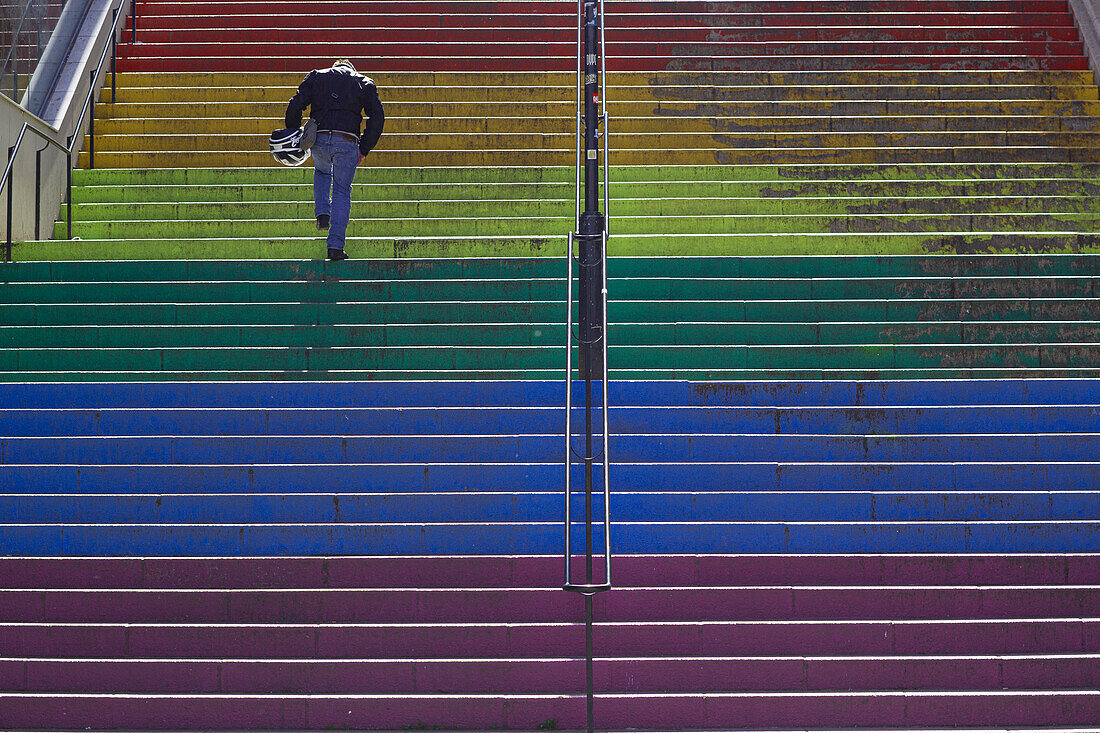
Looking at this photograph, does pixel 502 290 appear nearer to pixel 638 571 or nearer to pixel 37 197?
pixel 638 571

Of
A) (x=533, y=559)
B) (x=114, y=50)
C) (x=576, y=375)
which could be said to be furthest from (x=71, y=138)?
(x=533, y=559)

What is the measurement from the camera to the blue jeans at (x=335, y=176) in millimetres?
8625

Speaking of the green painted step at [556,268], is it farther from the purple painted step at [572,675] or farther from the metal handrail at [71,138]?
the purple painted step at [572,675]

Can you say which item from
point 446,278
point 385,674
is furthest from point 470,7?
point 385,674

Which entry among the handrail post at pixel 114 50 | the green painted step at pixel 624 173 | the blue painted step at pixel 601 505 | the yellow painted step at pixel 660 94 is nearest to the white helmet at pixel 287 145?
the green painted step at pixel 624 173

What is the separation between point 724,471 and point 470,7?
7.70 m

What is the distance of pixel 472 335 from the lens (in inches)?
322

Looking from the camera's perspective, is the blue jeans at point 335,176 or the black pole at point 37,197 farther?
the black pole at point 37,197

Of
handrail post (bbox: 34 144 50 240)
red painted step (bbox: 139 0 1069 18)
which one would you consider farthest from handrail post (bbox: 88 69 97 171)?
red painted step (bbox: 139 0 1069 18)

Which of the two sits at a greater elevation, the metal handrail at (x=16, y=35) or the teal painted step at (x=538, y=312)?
the metal handrail at (x=16, y=35)

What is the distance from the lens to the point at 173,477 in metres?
6.84

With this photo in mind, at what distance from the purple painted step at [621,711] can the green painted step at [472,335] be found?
297 centimetres

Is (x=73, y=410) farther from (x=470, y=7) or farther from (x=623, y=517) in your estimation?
(x=470, y=7)

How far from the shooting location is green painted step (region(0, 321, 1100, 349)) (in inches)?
318
